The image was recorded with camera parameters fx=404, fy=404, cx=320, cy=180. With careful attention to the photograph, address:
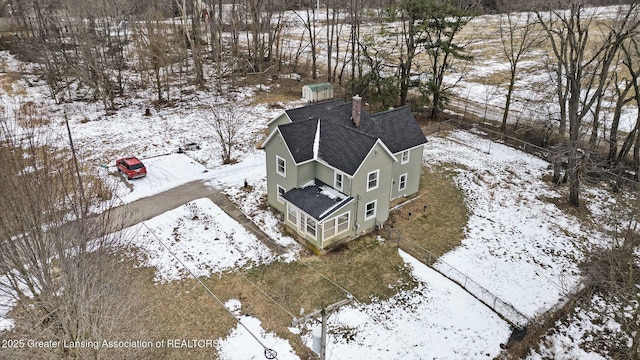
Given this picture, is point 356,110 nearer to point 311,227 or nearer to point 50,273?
point 311,227

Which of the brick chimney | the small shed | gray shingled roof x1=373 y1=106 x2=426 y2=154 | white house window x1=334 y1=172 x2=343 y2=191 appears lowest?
white house window x1=334 y1=172 x2=343 y2=191

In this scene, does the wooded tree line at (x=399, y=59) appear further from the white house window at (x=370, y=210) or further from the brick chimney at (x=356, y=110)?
the white house window at (x=370, y=210)

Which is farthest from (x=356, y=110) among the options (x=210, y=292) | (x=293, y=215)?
(x=210, y=292)

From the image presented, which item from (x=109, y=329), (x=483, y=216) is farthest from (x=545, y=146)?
(x=109, y=329)

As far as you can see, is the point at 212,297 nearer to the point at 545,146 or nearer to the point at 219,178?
the point at 219,178

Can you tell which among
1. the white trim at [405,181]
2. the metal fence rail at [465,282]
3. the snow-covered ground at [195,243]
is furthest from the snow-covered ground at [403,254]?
the white trim at [405,181]

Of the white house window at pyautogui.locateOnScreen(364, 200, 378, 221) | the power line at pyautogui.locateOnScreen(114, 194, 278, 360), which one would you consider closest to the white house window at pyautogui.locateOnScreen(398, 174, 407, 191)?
the white house window at pyautogui.locateOnScreen(364, 200, 378, 221)

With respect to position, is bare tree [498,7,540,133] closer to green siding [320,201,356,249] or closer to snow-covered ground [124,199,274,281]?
green siding [320,201,356,249]
